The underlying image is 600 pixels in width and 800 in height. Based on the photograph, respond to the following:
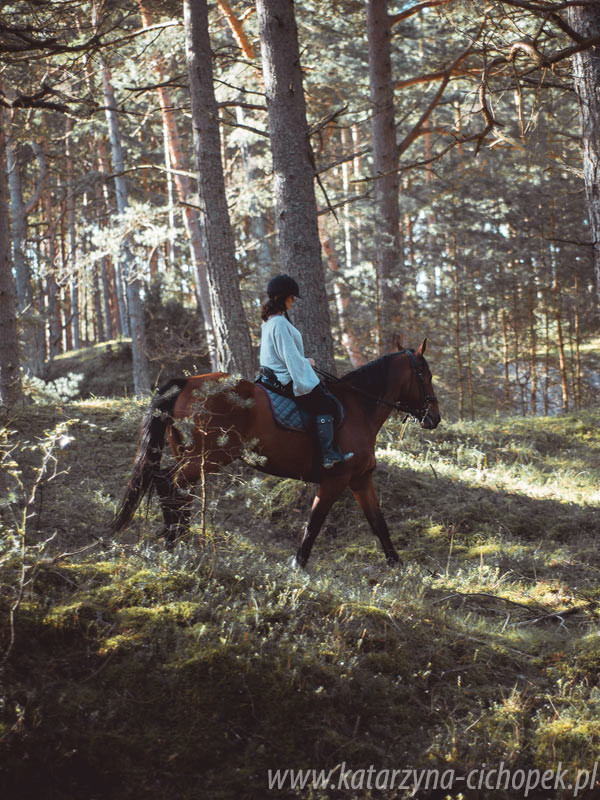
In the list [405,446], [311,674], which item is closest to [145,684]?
[311,674]

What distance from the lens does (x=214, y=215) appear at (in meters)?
10.0

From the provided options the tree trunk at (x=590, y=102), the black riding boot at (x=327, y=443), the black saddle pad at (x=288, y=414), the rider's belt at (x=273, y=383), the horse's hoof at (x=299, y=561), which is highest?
the tree trunk at (x=590, y=102)

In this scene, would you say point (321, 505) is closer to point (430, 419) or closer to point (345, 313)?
point (430, 419)

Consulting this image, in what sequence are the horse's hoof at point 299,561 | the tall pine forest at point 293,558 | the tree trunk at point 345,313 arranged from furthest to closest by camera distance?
the tree trunk at point 345,313
the horse's hoof at point 299,561
the tall pine forest at point 293,558

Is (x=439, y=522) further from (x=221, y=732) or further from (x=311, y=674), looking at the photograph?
(x=221, y=732)

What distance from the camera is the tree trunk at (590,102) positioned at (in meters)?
6.30

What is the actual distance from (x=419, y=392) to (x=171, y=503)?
111 inches

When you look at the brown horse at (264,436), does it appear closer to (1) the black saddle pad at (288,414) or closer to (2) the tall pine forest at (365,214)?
(1) the black saddle pad at (288,414)

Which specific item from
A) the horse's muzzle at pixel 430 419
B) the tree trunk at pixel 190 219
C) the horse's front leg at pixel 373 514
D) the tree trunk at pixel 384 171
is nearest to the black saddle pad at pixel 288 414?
the horse's front leg at pixel 373 514

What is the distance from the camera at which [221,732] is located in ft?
10.9

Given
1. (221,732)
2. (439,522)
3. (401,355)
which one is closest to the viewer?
(221,732)

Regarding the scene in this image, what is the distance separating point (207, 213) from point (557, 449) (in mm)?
6836

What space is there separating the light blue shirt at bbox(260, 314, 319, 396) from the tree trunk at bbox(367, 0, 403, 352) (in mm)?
8778

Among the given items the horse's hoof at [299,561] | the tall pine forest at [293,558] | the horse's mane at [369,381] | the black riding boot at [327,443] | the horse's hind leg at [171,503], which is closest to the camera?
the tall pine forest at [293,558]
